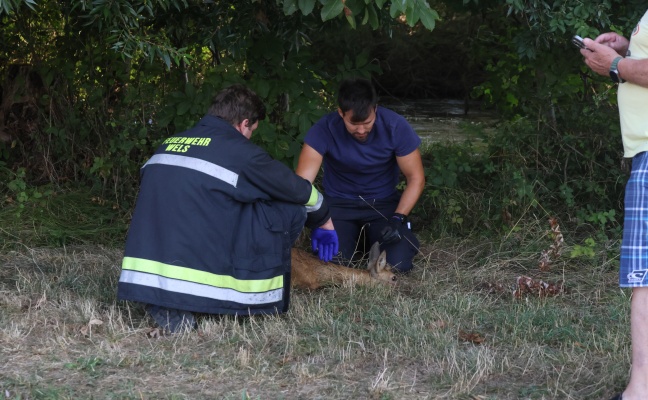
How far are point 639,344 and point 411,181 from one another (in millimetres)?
2629

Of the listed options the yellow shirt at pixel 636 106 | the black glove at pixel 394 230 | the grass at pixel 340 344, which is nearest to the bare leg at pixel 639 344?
the grass at pixel 340 344

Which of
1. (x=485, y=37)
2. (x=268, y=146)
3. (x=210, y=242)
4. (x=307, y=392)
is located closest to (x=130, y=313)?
(x=210, y=242)

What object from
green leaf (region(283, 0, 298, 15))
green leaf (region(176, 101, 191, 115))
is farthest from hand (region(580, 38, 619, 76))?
green leaf (region(176, 101, 191, 115))

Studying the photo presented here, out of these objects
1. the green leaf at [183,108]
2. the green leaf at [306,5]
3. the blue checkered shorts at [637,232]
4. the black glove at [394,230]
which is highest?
the green leaf at [306,5]

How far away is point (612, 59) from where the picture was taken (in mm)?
3582

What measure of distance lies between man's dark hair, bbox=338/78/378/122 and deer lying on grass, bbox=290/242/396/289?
2.70ft

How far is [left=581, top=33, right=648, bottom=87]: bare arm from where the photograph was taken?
3416 millimetres

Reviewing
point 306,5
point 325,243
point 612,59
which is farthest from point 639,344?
point 325,243

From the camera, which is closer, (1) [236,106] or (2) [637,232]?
(2) [637,232]

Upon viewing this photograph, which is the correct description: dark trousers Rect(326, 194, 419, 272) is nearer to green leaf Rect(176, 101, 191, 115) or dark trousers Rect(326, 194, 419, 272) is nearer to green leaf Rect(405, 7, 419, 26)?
green leaf Rect(176, 101, 191, 115)

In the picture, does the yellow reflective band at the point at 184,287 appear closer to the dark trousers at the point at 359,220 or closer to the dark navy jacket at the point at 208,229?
the dark navy jacket at the point at 208,229

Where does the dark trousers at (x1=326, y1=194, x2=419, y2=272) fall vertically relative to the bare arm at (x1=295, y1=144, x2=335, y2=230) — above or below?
below

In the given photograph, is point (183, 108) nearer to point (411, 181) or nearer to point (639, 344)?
point (411, 181)

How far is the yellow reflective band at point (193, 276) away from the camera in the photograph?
4.54m
